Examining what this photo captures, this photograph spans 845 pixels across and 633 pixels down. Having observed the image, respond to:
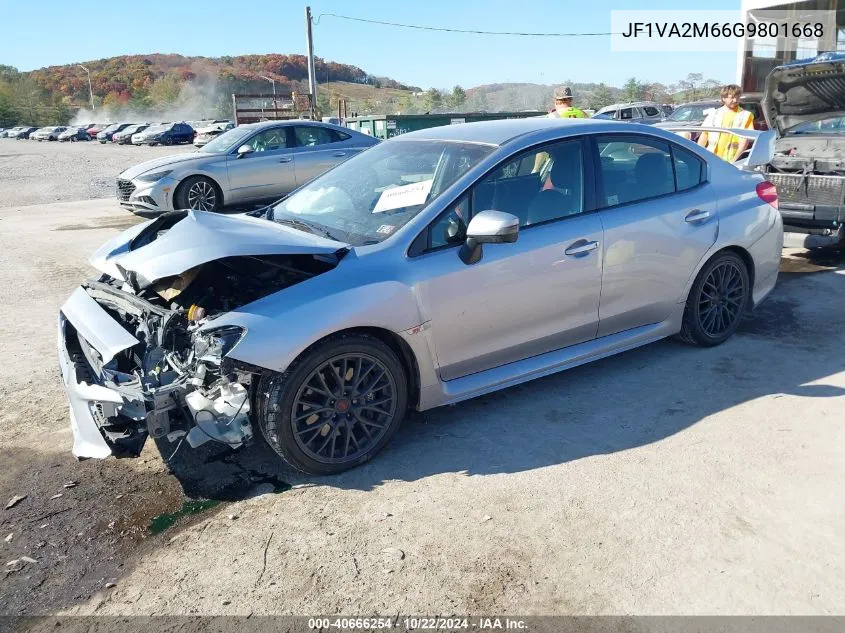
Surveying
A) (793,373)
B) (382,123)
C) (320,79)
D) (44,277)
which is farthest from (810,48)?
(320,79)

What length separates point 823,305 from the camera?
6234 mm

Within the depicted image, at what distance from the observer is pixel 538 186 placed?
4.24 meters

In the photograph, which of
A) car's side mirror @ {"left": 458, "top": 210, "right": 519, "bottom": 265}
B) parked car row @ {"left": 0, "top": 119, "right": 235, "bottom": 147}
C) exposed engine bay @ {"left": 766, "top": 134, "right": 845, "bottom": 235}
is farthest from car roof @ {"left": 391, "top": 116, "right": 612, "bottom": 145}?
parked car row @ {"left": 0, "top": 119, "right": 235, "bottom": 147}

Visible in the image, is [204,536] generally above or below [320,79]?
below

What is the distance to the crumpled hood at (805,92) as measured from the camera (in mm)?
7598

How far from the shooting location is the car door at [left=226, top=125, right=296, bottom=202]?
1169cm

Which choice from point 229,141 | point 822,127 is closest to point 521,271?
point 822,127

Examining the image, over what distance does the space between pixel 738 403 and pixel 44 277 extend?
24.3ft

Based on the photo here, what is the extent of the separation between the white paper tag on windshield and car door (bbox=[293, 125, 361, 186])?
27.0ft

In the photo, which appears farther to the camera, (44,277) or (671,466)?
(44,277)

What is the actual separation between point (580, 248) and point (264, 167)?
874 cm

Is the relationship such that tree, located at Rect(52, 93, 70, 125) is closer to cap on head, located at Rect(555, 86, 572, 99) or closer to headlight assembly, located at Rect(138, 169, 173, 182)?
headlight assembly, located at Rect(138, 169, 173, 182)

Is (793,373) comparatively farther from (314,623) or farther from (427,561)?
(314,623)

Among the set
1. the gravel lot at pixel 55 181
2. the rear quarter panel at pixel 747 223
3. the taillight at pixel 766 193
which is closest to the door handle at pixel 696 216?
the rear quarter panel at pixel 747 223
